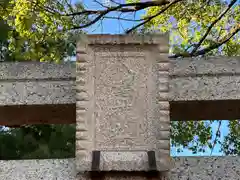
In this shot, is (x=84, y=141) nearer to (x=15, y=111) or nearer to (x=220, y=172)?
(x=15, y=111)

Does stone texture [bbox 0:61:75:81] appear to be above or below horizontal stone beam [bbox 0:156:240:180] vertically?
above

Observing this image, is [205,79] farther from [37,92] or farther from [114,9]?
[114,9]

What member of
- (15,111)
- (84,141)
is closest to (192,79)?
(84,141)

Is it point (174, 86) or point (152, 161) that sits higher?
point (174, 86)

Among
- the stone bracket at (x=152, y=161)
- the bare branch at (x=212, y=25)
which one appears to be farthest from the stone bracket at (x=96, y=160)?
the bare branch at (x=212, y=25)

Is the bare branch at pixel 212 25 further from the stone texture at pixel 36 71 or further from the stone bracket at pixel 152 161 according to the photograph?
the stone bracket at pixel 152 161

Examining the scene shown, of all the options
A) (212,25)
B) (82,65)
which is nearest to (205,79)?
(82,65)

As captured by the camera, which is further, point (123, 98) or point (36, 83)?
point (36, 83)

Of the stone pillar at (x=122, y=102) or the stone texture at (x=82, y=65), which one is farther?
the stone texture at (x=82, y=65)

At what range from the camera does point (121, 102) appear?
6.12ft

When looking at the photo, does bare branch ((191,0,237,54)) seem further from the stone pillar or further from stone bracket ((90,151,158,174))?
stone bracket ((90,151,158,174))

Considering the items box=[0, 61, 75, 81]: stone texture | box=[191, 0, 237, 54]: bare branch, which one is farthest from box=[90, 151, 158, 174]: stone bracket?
box=[191, 0, 237, 54]: bare branch

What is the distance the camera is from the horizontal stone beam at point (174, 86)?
1.92 m

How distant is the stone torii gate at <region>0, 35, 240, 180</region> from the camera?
181 centimetres
